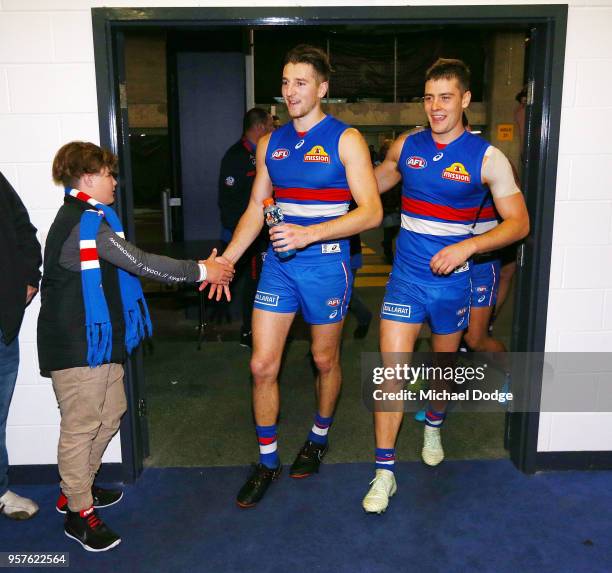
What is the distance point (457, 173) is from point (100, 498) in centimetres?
214

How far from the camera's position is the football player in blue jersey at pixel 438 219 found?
9.21ft

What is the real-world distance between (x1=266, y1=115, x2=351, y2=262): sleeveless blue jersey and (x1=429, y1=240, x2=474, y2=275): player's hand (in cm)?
46

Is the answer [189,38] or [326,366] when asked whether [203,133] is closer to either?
[189,38]

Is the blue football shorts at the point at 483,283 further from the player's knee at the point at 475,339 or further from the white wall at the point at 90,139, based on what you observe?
the white wall at the point at 90,139

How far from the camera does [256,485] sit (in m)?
2.95

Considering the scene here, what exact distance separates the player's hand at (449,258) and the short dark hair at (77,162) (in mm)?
1359

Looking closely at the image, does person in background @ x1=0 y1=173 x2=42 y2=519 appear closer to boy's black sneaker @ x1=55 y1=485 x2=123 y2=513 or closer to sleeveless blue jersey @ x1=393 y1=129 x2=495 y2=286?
boy's black sneaker @ x1=55 y1=485 x2=123 y2=513

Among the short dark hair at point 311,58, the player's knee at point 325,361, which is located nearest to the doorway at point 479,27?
the short dark hair at point 311,58

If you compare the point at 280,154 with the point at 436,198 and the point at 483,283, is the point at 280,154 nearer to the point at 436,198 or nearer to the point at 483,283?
the point at 436,198

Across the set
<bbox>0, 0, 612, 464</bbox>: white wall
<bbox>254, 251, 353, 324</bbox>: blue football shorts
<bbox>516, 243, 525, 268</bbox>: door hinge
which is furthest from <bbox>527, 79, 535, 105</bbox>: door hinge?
<bbox>254, 251, 353, 324</bbox>: blue football shorts

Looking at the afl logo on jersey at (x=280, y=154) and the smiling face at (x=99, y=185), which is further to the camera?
the afl logo on jersey at (x=280, y=154)

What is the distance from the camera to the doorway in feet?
9.08

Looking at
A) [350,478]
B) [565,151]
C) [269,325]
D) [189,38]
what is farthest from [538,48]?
[189,38]

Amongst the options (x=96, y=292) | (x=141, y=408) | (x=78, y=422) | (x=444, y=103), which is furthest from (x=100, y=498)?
(x=444, y=103)
